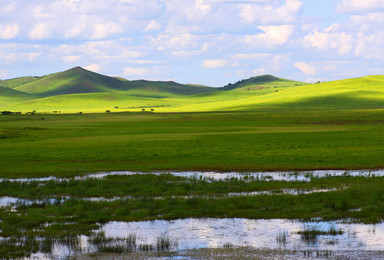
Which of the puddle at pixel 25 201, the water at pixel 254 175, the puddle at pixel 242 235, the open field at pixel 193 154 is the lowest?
the puddle at pixel 242 235

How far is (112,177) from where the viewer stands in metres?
32.3

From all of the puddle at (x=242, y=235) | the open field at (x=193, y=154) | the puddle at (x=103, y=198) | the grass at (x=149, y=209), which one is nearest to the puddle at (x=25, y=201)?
the puddle at (x=103, y=198)

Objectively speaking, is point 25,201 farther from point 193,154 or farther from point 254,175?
point 193,154

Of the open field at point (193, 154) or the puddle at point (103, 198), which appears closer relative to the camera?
the puddle at point (103, 198)

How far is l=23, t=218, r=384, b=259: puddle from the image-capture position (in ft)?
56.6

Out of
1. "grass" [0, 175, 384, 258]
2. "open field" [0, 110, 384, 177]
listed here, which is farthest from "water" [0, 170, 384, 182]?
"grass" [0, 175, 384, 258]

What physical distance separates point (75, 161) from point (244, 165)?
42.4 feet

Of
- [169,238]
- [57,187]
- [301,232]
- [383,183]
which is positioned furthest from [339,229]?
[57,187]

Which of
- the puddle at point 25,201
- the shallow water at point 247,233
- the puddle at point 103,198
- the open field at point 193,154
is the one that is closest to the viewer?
the shallow water at point 247,233

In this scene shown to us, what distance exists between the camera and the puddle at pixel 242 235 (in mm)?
17266

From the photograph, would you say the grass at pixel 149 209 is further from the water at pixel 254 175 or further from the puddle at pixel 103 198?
the water at pixel 254 175

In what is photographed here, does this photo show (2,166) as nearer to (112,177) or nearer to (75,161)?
(75,161)

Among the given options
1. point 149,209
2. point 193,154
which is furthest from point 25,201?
point 193,154

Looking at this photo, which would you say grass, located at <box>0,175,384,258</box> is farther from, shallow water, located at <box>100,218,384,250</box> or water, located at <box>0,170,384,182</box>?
water, located at <box>0,170,384,182</box>
